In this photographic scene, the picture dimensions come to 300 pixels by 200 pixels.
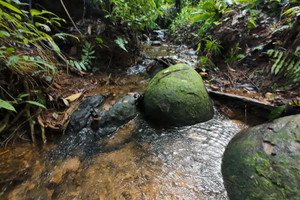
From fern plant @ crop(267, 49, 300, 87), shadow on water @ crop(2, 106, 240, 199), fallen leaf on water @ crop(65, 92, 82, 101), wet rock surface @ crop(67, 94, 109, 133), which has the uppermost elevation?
fern plant @ crop(267, 49, 300, 87)

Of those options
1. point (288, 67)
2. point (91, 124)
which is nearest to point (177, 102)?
point (91, 124)

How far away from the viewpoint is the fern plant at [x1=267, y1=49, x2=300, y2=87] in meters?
2.42

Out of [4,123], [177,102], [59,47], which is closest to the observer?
[4,123]

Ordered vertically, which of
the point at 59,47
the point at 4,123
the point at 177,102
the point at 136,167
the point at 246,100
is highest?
the point at 59,47

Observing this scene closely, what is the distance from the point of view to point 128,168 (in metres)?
1.68

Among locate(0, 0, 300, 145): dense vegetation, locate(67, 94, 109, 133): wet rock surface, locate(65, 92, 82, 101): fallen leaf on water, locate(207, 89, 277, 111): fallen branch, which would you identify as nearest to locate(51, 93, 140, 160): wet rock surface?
locate(67, 94, 109, 133): wet rock surface

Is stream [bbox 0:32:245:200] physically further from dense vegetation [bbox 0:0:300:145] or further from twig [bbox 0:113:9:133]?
dense vegetation [bbox 0:0:300:145]

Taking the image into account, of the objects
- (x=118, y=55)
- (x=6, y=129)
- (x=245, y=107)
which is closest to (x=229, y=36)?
(x=245, y=107)

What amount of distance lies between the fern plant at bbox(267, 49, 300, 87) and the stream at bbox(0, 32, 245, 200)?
1.25 m

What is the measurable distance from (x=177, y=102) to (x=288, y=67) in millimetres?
2071

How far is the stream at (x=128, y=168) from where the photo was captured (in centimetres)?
142

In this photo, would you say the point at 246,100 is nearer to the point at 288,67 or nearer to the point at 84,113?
the point at 288,67

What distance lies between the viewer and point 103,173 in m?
1.62

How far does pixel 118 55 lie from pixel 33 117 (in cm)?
259
